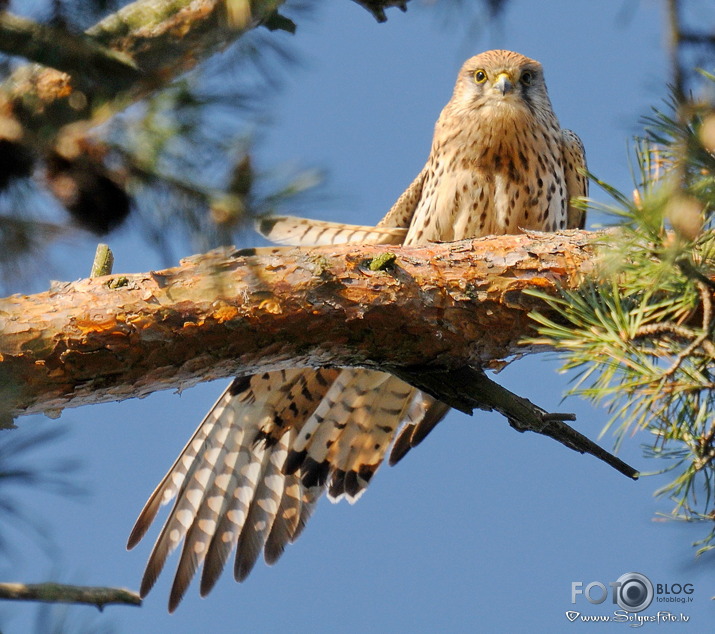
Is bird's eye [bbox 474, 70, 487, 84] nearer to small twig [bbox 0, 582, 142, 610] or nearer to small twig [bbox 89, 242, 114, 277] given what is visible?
small twig [bbox 89, 242, 114, 277]

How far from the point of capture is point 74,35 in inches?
59.1

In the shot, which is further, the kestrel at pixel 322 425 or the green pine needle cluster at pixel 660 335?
the kestrel at pixel 322 425

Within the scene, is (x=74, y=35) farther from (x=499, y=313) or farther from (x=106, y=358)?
(x=499, y=313)

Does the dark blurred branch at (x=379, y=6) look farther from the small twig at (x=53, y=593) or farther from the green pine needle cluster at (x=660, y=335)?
the small twig at (x=53, y=593)

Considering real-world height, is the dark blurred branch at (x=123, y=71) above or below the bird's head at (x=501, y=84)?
below

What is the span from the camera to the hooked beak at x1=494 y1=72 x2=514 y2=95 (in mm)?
4742

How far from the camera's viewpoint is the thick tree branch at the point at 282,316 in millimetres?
2834

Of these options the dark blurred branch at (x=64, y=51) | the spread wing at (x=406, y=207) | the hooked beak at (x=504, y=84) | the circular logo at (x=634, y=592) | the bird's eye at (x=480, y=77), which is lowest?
the circular logo at (x=634, y=592)

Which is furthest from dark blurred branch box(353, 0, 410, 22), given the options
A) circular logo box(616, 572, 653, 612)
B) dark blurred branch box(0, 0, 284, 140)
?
circular logo box(616, 572, 653, 612)

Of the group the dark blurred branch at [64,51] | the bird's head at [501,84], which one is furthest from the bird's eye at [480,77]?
the dark blurred branch at [64,51]

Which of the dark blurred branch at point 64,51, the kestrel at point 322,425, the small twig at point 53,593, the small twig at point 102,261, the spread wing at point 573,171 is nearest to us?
the dark blurred branch at point 64,51

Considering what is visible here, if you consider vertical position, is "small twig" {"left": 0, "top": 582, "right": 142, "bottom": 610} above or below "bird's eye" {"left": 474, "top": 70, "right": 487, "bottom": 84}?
below

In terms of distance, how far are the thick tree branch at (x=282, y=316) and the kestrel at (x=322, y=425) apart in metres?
1.19

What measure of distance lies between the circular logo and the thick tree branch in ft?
7.36
